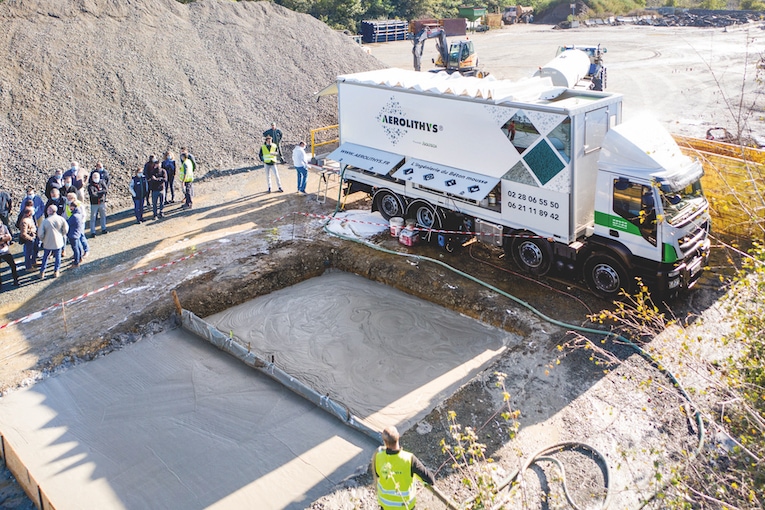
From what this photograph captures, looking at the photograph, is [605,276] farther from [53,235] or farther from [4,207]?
[4,207]

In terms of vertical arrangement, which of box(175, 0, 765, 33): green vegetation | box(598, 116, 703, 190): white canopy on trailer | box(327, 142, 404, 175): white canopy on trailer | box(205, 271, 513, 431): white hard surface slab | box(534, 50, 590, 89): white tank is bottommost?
box(205, 271, 513, 431): white hard surface slab

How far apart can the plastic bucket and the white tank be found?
26.2 feet

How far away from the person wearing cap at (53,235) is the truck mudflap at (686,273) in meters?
12.4

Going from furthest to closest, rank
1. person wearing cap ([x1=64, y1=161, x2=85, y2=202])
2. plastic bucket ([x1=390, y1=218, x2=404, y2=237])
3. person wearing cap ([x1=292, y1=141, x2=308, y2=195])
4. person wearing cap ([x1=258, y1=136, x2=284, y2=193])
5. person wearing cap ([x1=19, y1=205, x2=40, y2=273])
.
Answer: person wearing cap ([x1=258, y1=136, x2=284, y2=193]), person wearing cap ([x1=292, y1=141, x2=308, y2=195]), person wearing cap ([x1=64, y1=161, x2=85, y2=202]), plastic bucket ([x1=390, y1=218, x2=404, y2=237]), person wearing cap ([x1=19, y1=205, x2=40, y2=273])

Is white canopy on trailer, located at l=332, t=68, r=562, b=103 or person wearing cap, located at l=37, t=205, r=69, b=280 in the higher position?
white canopy on trailer, located at l=332, t=68, r=562, b=103

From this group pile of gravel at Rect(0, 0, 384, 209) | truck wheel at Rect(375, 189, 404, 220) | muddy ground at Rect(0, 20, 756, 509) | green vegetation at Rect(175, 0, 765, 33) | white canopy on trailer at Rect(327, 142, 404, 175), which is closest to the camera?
muddy ground at Rect(0, 20, 756, 509)

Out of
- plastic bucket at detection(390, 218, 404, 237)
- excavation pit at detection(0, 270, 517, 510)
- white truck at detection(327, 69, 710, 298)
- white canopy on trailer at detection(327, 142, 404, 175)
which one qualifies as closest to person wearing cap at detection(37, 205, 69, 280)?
excavation pit at detection(0, 270, 517, 510)

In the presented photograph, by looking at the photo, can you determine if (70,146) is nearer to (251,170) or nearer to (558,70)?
(251,170)

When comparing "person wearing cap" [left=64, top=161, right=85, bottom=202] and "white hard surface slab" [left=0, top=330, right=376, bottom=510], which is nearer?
"white hard surface slab" [left=0, top=330, right=376, bottom=510]

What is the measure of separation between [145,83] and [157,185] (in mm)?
6374

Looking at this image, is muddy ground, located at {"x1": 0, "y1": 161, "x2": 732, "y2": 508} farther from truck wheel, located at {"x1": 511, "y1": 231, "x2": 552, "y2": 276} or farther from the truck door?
the truck door

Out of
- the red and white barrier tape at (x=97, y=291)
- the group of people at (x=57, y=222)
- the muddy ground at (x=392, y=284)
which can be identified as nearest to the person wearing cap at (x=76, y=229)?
the group of people at (x=57, y=222)

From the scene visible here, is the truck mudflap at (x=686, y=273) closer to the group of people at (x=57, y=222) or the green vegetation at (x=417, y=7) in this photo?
the group of people at (x=57, y=222)

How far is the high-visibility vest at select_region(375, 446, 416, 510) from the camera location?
653cm
